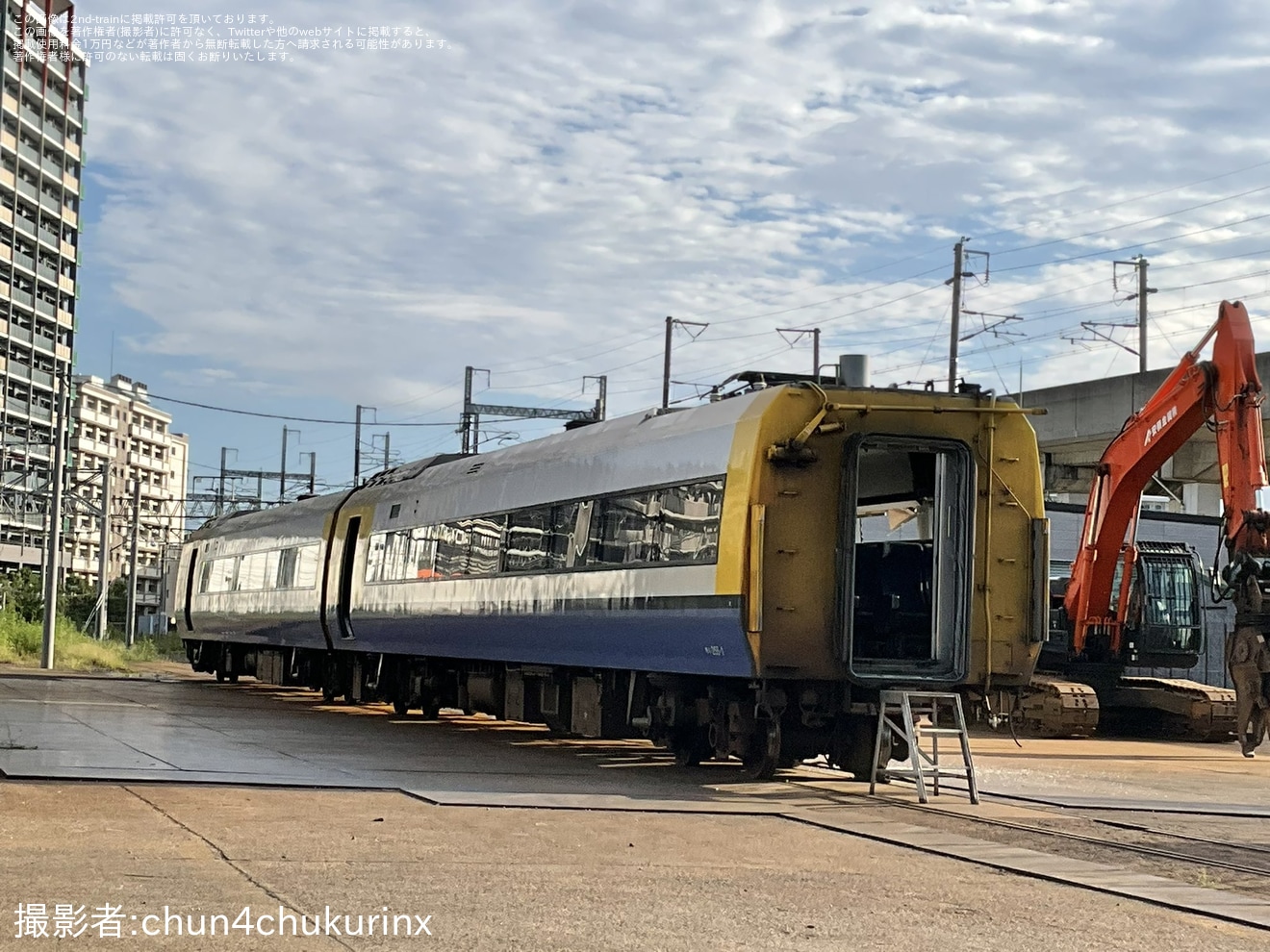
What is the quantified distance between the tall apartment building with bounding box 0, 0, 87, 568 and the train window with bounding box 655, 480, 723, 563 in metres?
88.5

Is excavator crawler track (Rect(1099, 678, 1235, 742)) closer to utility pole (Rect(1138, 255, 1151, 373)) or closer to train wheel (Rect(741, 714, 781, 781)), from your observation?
train wheel (Rect(741, 714, 781, 781))

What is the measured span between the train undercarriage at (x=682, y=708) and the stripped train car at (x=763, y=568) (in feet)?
0.09

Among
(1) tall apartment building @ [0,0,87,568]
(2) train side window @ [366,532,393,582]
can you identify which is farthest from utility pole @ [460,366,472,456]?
(1) tall apartment building @ [0,0,87,568]

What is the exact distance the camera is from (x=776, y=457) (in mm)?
15070

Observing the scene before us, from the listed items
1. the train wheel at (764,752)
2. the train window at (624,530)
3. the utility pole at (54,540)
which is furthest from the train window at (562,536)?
the utility pole at (54,540)

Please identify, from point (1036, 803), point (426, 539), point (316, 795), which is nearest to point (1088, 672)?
point (426, 539)

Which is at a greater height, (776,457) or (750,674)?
(776,457)

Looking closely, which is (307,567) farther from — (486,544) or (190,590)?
(190,590)

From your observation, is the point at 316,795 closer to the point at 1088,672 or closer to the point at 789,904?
the point at 789,904

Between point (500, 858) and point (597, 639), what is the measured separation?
7943 millimetres

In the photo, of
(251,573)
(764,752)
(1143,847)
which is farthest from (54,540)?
(1143,847)

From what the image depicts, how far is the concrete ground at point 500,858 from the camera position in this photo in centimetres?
768

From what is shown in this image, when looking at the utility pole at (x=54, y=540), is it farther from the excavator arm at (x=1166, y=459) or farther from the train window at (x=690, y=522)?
the train window at (x=690, y=522)

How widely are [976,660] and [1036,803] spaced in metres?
1.47
